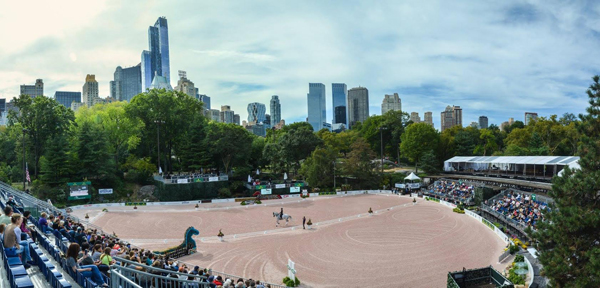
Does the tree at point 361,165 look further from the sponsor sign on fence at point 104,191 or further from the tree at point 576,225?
the tree at point 576,225

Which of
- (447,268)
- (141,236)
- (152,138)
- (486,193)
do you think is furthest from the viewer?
(152,138)

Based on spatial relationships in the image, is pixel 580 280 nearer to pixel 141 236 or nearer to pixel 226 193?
pixel 141 236

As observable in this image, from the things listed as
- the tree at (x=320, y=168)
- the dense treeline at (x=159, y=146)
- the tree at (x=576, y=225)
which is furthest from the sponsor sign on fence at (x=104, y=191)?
the tree at (x=576, y=225)

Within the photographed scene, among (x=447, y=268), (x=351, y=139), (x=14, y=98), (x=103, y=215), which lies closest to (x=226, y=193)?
(x=103, y=215)

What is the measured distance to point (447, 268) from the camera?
18.5 metres

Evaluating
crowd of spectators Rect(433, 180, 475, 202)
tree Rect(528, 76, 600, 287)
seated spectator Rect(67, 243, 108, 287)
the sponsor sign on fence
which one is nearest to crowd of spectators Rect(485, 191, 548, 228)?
crowd of spectators Rect(433, 180, 475, 202)

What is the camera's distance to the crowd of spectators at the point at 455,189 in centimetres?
3916

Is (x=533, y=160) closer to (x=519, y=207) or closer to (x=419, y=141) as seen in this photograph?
(x=519, y=207)

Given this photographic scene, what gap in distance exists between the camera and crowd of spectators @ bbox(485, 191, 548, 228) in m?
25.4

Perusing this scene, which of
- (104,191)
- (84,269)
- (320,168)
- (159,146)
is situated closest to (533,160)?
(320,168)

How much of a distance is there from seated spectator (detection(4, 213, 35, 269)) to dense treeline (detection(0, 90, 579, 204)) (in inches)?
1571

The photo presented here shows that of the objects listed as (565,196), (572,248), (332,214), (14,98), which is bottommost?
(332,214)

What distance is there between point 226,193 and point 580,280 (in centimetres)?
4077

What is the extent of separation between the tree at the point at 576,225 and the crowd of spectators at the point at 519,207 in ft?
42.3
